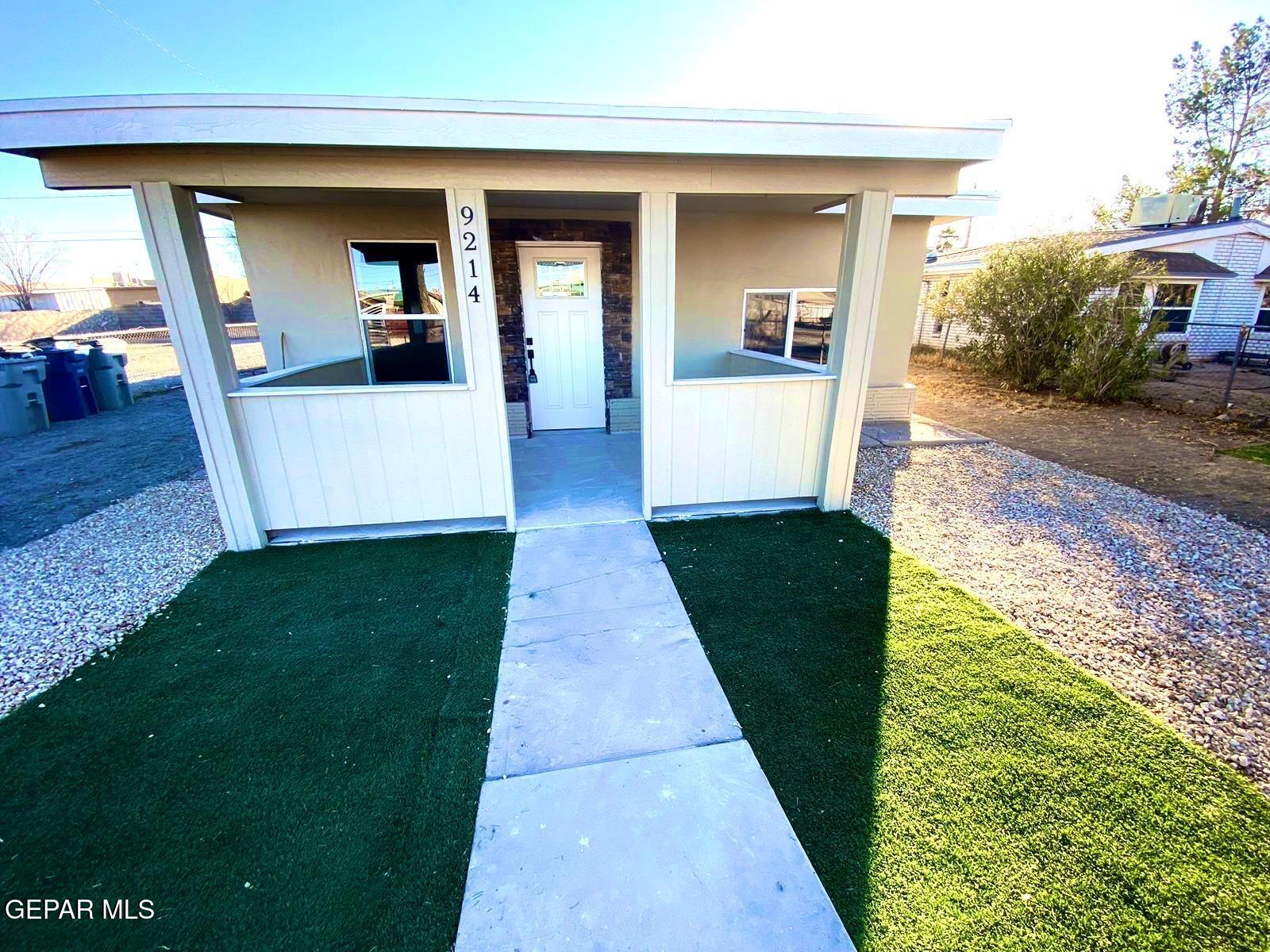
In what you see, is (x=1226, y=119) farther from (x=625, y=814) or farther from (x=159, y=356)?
(x=159, y=356)

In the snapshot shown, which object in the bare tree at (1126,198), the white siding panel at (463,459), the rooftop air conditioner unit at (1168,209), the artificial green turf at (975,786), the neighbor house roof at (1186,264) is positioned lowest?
the artificial green turf at (975,786)

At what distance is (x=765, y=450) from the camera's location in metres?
4.50

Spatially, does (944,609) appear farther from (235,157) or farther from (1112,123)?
(1112,123)

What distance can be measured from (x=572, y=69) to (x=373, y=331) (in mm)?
7640

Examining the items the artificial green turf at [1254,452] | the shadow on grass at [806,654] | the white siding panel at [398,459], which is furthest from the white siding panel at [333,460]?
the artificial green turf at [1254,452]

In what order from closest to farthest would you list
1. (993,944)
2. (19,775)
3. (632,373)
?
1. (993,944)
2. (19,775)
3. (632,373)

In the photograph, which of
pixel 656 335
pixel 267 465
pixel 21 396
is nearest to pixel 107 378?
pixel 21 396

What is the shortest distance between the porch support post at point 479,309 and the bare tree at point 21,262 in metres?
34.4

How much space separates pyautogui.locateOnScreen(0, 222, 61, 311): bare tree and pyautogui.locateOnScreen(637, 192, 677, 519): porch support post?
35245 millimetres

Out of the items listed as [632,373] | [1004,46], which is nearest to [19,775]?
[632,373]

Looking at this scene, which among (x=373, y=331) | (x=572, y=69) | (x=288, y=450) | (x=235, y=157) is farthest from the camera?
(x=572, y=69)

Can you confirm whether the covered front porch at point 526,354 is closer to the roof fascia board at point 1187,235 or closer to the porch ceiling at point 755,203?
the porch ceiling at point 755,203

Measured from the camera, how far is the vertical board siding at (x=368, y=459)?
12.7ft

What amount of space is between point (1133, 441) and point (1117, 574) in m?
4.66
